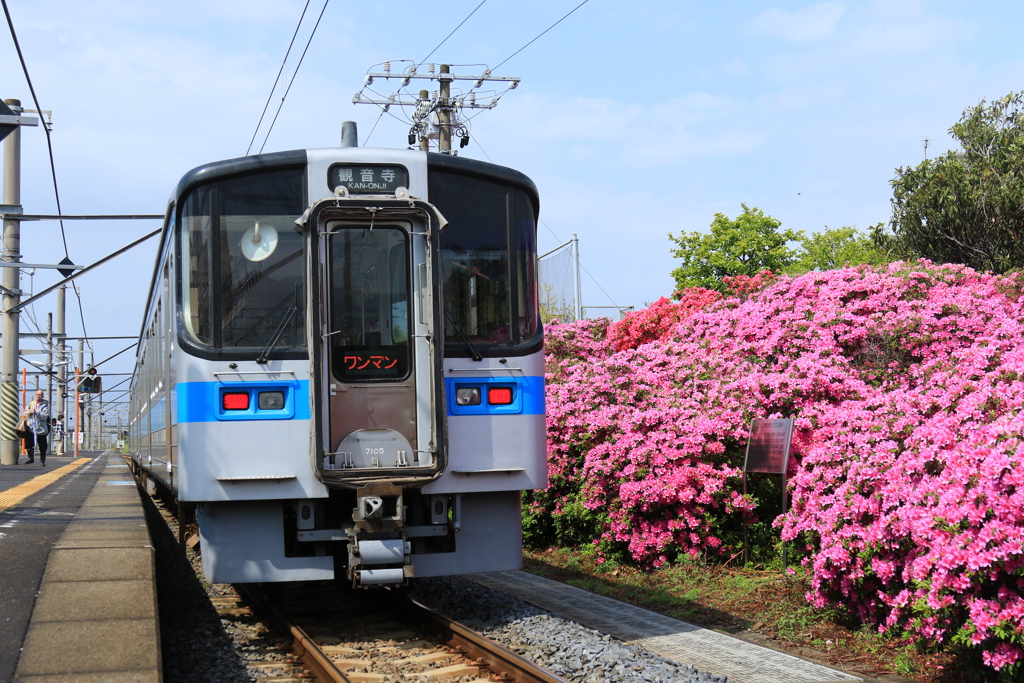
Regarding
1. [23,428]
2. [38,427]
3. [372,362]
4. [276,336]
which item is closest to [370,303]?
[372,362]

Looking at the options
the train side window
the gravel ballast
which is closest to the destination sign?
the train side window

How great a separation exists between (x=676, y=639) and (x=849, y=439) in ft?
7.16

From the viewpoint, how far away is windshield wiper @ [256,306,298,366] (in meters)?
6.23

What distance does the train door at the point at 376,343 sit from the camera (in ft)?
20.3

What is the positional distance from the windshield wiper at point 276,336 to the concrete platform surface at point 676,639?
9.28 ft

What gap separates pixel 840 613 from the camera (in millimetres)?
7020

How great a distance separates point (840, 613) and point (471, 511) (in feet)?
8.75

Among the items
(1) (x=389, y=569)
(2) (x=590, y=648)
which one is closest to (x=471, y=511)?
(1) (x=389, y=569)

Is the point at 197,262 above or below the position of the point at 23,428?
above

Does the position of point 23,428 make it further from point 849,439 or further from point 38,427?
point 849,439

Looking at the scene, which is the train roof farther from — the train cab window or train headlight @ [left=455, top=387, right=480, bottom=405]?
train headlight @ [left=455, top=387, right=480, bottom=405]

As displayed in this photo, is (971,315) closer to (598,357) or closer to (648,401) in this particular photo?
(648,401)

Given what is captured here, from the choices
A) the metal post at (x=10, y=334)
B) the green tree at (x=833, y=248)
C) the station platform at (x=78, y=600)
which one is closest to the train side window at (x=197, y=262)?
the station platform at (x=78, y=600)

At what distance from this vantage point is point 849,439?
7.68m
